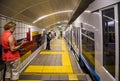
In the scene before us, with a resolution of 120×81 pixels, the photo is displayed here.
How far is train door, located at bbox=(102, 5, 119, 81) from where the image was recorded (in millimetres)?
3582

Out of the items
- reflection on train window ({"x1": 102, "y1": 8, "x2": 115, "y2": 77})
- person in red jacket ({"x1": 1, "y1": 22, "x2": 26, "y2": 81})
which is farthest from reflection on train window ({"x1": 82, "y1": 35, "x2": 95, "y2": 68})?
person in red jacket ({"x1": 1, "y1": 22, "x2": 26, "y2": 81})

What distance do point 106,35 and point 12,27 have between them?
2.08 metres

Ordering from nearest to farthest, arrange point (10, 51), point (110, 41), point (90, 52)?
point (110, 41), point (10, 51), point (90, 52)

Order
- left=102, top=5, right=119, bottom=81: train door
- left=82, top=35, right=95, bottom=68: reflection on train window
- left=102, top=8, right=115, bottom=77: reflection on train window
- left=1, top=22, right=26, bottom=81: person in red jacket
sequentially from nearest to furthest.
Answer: left=102, top=5, right=119, bottom=81: train door < left=102, top=8, right=115, bottom=77: reflection on train window < left=1, top=22, right=26, bottom=81: person in red jacket < left=82, top=35, right=95, bottom=68: reflection on train window

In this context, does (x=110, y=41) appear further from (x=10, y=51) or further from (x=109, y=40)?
(x=10, y=51)

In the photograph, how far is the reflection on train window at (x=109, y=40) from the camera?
3896 millimetres

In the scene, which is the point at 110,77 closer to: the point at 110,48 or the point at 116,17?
the point at 110,48

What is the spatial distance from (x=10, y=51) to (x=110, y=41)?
2.24 m

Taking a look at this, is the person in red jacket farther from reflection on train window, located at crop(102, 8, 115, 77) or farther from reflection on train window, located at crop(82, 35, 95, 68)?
reflection on train window, located at crop(82, 35, 95, 68)

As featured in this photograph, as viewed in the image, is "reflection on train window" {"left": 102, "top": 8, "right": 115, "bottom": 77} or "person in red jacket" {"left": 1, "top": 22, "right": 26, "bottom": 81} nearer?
"reflection on train window" {"left": 102, "top": 8, "right": 115, "bottom": 77}

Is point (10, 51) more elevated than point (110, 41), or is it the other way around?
point (110, 41)

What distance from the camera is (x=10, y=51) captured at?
498 cm

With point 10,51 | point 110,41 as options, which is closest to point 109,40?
point 110,41

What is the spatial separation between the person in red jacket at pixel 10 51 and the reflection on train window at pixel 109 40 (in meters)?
1.91
